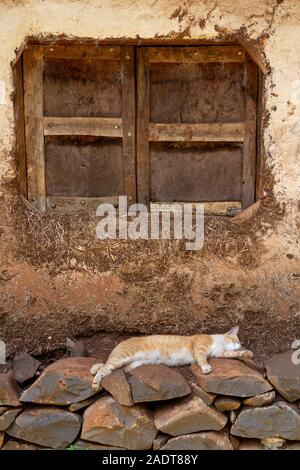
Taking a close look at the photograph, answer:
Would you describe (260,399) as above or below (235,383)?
below

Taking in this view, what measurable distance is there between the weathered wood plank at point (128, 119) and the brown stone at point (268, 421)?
2.11 m

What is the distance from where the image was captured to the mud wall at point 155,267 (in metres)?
5.40

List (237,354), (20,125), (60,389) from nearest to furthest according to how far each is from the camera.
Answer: (60,389)
(237,354)
(20,125)

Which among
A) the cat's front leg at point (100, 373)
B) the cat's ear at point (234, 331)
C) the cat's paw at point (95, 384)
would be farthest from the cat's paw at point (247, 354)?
the cat's paw at point (95, 384)

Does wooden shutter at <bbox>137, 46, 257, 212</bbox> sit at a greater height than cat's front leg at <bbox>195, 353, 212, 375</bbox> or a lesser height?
greater

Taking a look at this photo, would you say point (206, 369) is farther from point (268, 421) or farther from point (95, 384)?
point (95, 384)

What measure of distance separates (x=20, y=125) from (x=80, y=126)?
487 millimetres

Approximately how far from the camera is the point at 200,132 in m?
5.80

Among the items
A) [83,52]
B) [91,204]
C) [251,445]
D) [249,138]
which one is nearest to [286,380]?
[251,445]

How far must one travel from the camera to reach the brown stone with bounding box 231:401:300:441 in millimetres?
4676

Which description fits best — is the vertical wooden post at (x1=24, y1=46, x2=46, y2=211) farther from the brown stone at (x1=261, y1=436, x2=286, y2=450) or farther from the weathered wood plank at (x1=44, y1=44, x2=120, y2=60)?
the brown stone at (x1=261, y1=436, x2=286, y2=450)

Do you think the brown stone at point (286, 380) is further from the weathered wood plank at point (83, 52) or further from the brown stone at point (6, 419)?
the weathered wood plank at point (83, 52)

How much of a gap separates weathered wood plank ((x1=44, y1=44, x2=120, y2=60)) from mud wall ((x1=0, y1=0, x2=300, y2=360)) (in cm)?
34

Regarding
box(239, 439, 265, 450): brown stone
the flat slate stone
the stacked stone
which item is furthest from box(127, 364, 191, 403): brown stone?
the flat slate stone
